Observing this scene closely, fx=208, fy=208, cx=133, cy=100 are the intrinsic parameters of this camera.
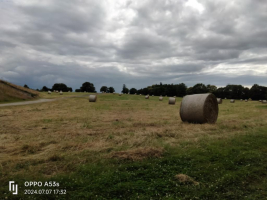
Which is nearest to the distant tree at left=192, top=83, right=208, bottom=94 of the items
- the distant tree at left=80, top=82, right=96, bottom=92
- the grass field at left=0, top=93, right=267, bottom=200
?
the distant tree at left=80, top=82, right=96, bottom=92

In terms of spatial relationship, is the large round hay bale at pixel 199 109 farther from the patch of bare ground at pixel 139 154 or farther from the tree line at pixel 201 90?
the tree line at pixel 201 90

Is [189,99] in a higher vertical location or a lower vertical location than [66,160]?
higher

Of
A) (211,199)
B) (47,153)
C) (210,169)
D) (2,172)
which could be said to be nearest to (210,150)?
(210,169)

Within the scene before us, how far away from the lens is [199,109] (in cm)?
1523

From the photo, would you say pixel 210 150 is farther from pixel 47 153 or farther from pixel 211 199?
pixel 47 153

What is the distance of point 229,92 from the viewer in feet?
371

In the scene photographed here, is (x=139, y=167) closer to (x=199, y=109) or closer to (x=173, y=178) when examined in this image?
(x=173, y=178)

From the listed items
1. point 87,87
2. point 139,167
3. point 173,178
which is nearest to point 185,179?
point 173,178

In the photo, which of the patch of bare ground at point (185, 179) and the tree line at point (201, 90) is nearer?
the patch of bare ground at point (185, 179)

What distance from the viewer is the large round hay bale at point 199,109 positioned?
15.2 meters

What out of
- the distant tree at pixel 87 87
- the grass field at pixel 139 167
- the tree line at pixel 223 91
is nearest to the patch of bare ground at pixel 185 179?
the grass field at pixel 139 167

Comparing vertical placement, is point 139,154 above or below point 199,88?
below

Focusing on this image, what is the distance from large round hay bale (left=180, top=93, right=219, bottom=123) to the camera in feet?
49.8

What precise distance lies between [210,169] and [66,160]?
4.60m
